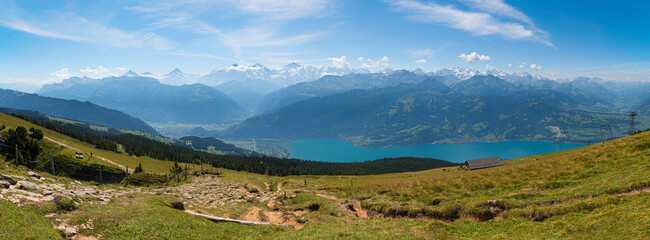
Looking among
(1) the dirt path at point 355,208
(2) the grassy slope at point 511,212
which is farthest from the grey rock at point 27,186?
(1) the dirt path at point 355,208

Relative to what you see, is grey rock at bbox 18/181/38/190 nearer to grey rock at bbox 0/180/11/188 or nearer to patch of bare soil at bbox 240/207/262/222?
grey rock at bbox 0/180/11/188

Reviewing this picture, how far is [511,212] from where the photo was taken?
20297 mm

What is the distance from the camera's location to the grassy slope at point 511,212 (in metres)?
15.4

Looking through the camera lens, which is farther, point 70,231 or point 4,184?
point 4,184

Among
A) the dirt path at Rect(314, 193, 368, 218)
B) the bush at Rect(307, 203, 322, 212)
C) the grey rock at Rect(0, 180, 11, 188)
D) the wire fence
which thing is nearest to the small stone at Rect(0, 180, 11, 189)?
the grey rock at Rect(0, 180, 11, 188)

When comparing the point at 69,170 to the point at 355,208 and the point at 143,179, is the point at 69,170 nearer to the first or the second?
the point at 143,179

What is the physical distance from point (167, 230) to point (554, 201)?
96.0 ft

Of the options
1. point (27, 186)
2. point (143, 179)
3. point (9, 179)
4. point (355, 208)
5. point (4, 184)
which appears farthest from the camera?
point (143, 179)

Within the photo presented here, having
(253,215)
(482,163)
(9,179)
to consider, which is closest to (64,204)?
(9,179)

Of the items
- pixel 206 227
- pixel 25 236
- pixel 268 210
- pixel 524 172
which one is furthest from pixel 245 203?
pixel 524 172

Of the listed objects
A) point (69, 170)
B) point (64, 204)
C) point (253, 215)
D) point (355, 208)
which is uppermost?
point (64, 204)

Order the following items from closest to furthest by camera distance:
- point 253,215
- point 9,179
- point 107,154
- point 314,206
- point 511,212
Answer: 1. point 9,179
2. point 511,212
3. point 253,215
4. point 314,206
5. point 107,154

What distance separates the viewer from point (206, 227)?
65.1 ft

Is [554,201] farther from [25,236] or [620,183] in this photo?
[25,236]
